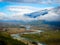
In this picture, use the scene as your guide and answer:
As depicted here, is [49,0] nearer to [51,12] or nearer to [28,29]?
[51,12]

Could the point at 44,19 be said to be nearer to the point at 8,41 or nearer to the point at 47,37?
the point at 47,37

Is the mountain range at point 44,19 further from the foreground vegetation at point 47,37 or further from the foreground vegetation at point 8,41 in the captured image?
the foreground vegetation at point 8,41

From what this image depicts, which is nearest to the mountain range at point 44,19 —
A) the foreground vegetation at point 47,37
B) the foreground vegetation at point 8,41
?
the foreground vegetation at point 47,37

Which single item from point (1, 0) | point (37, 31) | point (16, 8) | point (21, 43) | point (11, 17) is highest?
point (1, 0)

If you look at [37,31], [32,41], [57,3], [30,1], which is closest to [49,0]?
[57,3]

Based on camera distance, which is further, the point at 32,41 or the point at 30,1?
the point at 30,1

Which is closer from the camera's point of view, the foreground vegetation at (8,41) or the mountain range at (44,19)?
the foreground vegetation at (8,41)

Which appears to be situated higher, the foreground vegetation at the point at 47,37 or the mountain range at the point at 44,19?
the mountain range at the point at 44,19

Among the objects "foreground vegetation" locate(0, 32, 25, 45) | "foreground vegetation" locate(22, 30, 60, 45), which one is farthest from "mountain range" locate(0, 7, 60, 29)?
"foreground vegetation" locate(0, 32, 25, 45)
